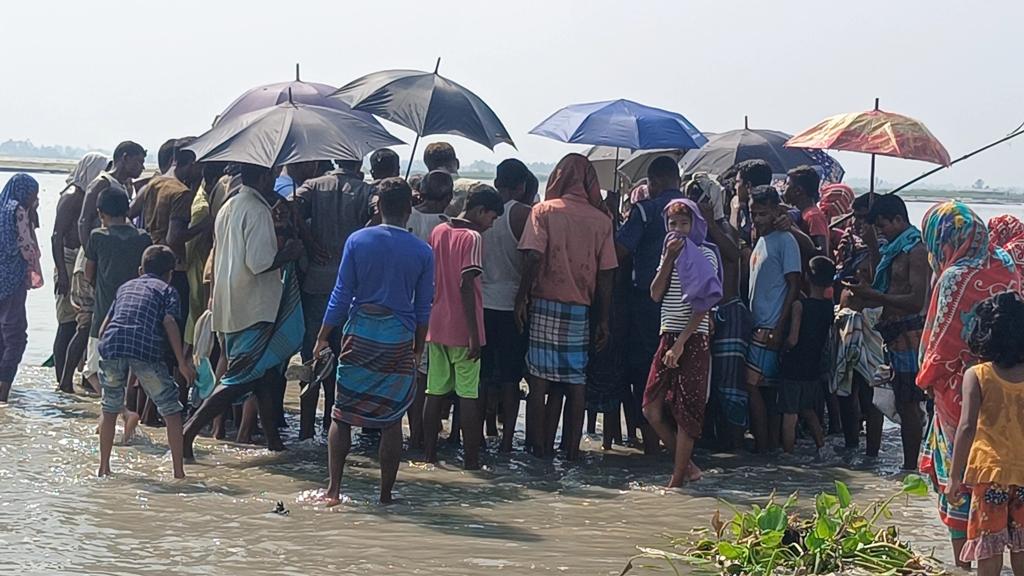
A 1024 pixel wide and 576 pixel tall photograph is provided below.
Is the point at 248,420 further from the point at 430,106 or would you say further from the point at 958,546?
the point at 958,546

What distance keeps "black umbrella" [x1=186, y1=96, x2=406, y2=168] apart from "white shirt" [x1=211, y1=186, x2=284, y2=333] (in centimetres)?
31

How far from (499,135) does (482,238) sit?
1.15 metres

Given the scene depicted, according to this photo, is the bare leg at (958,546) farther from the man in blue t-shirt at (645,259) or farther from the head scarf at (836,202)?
the head scarf at (836,202)

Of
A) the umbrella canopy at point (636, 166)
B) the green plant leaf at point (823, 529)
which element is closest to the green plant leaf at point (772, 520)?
the green plant leaf at point (823, 529)

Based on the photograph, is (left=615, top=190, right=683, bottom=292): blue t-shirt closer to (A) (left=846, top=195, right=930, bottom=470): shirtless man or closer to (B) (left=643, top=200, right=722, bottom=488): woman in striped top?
(B) (left=643, top=200, right=722, bottom=488): woman in striped top

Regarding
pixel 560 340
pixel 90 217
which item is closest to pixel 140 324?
pixel 90 217

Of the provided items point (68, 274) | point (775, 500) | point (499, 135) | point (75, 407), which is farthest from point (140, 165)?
point (775, 500)

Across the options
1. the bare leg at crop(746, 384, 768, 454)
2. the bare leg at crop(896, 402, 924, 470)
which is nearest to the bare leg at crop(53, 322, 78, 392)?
the bare leg at crop(746, 384, 768, 454)

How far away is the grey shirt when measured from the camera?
830 cm

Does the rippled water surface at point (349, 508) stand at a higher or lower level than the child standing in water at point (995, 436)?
lower

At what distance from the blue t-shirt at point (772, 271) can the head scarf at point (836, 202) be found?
148cm

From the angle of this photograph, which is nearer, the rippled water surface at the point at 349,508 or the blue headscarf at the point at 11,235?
the rippled water surface at the point at 349,508

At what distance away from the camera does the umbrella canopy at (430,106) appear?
29.0 ft

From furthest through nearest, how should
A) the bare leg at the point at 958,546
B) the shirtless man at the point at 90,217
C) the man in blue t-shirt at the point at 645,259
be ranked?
1. the shirtless man at the point at 90,217
2. the man in blue t-shirt at the point at 645,259
3. the bare leg at the point at 958,546
